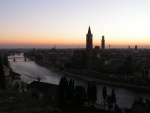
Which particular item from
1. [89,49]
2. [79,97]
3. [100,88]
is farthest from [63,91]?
[89,49]

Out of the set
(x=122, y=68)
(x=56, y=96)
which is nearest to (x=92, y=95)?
(x=56, y=96)

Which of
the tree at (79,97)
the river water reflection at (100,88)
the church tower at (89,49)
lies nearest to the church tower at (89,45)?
the church tower at (89,49)

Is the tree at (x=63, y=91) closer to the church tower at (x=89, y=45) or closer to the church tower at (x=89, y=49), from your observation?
the church tower at (x=89, y=49)

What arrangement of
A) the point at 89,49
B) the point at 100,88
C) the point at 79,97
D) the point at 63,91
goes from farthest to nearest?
the point at 89,49
the point at 100,88
the point at 63,91
the point at 79,97

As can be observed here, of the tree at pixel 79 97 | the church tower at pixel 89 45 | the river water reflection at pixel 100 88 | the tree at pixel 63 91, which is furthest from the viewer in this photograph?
the church tower at pixel 89 45

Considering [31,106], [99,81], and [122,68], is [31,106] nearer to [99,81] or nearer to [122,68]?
[99,81]

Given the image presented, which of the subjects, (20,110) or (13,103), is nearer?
(20,110)

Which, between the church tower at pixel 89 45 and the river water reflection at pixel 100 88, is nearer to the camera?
the river water reflection at pixel 100 88

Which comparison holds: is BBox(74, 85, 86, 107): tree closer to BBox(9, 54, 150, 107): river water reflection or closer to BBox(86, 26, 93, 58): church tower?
BBox(9, 54, 150, 107): river water reflection

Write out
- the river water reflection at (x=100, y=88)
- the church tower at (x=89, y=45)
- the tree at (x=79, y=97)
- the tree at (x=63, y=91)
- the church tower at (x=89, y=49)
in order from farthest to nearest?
the church tower at (x=89, y=45)
the church tower at (x=89, y=49)
the river water reflection at (x=100, y=88)
the tree at (x=63, y=91)
the tree at (x=79, y=97)

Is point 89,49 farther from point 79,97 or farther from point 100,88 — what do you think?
point 79,97

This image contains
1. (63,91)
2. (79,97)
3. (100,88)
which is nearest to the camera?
(79,97)
